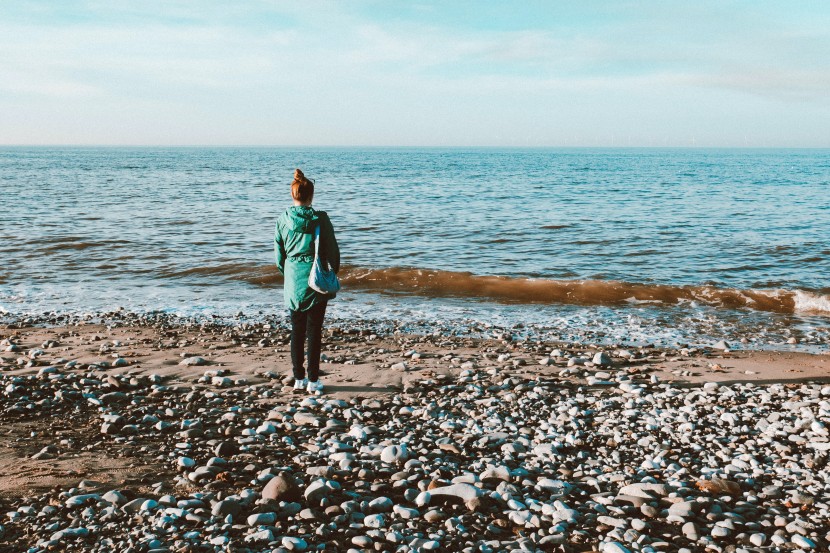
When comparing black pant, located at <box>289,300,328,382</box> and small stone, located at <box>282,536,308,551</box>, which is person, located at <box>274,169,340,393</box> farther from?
small stone, located at <box>282,536,308,551</box>

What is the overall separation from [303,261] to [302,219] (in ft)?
1.72

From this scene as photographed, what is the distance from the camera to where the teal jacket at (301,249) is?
23.9 ft

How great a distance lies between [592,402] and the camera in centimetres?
749

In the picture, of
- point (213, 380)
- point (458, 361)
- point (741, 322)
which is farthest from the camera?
point (741, 322)

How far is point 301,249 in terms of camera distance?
7.40m

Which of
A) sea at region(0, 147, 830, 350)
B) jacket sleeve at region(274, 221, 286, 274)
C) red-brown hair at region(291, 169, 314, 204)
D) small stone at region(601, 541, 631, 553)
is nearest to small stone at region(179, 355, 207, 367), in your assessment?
jacket sleeve at region(274, 221, 286, 274)

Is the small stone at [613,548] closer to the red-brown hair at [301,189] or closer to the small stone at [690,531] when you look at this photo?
the small stone at [690,531]

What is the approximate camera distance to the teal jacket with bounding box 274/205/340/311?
7.29 m

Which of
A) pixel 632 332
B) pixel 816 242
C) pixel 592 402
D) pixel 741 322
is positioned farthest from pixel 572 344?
pixel 816 242

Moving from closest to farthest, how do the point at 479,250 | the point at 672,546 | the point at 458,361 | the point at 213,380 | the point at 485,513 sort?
the point at 672,546 → the point at 485,513 → the point at 213,380 → the point at 458,361 → the point at 479,250

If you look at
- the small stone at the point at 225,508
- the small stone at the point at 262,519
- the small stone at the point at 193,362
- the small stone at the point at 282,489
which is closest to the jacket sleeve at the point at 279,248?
the small stone at the point at 193,362

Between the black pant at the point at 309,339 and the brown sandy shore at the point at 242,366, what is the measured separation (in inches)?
11.7

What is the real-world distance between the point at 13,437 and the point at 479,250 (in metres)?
16.4

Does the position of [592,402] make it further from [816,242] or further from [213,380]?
[816,242]
